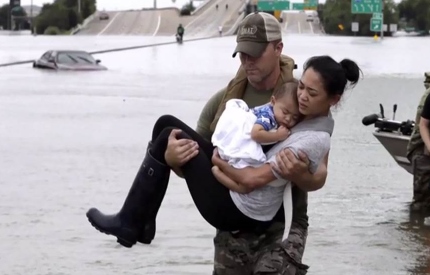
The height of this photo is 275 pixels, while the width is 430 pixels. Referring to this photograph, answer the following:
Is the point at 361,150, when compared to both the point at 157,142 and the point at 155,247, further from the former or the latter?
the point at 157,142

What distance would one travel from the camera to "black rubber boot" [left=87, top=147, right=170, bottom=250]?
5.08 metres

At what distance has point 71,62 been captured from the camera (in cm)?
4194

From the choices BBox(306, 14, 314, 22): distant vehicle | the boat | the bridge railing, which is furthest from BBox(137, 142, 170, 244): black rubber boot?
BBox(306, 14, 314, 22): distant vehicle

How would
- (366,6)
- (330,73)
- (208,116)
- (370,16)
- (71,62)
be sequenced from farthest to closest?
(370,16)
(366,6)
(71,62)
(208,116)
(330,73)

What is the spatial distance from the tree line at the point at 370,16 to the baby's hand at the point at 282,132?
127 meters

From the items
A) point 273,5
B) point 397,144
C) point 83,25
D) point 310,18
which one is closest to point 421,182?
point 397,144

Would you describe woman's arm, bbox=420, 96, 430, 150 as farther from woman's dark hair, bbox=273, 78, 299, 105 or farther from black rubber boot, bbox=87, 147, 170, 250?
black rubber boot, bbox=87, 147, 170, 250

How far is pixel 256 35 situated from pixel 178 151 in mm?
632

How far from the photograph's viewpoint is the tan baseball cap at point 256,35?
5047 millimetres

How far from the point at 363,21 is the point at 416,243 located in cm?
12643

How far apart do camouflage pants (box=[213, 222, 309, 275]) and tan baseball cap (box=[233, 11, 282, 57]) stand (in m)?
0.79

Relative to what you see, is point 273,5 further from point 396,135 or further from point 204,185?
point 204,185

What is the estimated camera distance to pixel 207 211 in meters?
5.02

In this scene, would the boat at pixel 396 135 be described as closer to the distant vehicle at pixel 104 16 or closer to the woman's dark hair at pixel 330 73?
the woman's dark hair at pixel 330 73
